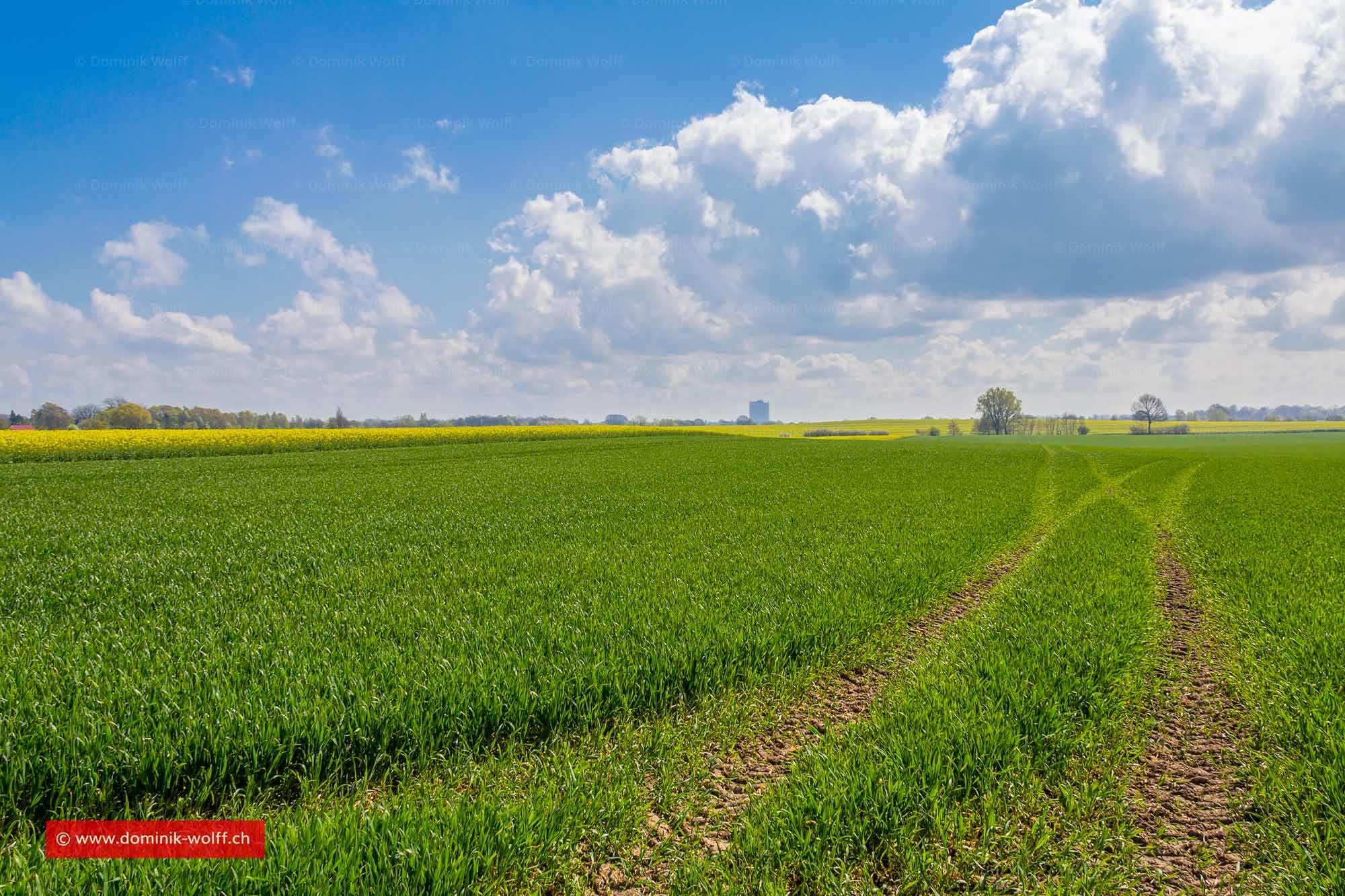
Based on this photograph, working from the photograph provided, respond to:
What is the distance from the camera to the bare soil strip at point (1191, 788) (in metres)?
3.07

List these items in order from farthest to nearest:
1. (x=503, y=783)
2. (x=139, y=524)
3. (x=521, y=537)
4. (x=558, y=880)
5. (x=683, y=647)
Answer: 1. (x=139, y=524)
2. (x=521, y=537)
3. (x=683, y=647)
4. (x=503, y=783)
5. (x=558, y=880)

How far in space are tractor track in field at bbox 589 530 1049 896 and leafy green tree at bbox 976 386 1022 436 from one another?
147328mm

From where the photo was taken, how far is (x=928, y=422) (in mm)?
163375

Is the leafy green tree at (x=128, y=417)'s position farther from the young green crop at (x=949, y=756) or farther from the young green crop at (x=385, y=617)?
the young green crop at (x=949, y=756)

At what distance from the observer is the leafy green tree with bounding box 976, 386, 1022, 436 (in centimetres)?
13238

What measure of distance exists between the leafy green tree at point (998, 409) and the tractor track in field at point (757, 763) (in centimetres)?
14733

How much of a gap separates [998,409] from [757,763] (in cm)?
15150

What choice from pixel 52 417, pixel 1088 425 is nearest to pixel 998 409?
pixel 1088 425

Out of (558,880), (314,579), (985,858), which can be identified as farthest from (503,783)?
(314,579)

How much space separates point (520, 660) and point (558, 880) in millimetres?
2100

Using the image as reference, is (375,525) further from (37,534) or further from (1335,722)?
(1335,722)

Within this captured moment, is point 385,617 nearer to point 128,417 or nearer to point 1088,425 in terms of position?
point 128,417

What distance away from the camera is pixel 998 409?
133 m

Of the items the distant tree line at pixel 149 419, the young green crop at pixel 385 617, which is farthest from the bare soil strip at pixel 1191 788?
the distant tree line at pixel 149 419
